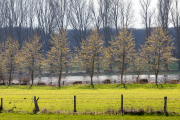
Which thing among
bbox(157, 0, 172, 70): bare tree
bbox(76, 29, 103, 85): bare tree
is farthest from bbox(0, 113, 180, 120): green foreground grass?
bbox(157, 0, 172, 70): bare tree

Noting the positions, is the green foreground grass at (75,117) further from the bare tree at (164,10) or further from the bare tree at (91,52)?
the bare tree at (164,10)

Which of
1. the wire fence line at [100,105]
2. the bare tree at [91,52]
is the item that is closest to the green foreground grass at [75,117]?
the wire fence line at [100,105]

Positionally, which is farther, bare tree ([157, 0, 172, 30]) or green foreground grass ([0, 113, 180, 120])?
bare tree ([157, 0, 172, 30])

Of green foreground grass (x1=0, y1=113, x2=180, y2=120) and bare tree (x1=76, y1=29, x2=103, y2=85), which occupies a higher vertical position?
bare tree (x1=76, y1=29, x2=103, y2=85)

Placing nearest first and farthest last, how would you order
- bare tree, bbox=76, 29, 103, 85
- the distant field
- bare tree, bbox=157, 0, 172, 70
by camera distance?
the distant field, bare tree, bbox=76, 29, 103, 85, bare tree, bbox=157, 0, 172, 70

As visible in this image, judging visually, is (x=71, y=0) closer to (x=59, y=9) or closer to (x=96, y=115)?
(x=59, y=9)

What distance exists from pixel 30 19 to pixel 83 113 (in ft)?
215

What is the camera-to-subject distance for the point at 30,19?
73688 millimetres

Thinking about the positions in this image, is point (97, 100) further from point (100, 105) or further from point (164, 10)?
point (164, 10)

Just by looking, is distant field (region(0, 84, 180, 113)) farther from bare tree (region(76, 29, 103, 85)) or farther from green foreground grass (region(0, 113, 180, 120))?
bare tree (region(76, 29, 103, 85))

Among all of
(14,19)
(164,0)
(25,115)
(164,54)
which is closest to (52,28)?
(14,19)

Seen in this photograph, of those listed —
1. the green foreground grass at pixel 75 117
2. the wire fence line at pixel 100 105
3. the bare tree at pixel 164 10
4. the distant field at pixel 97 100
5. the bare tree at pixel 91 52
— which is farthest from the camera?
the bare tree at pixel 164 10

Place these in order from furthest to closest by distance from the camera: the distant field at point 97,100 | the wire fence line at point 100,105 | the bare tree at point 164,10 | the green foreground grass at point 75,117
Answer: the bare tree at point 164,10 < the distant field at point 97,100 < the wire fence line at point 100,105 < the green foreground grass at point 75,117

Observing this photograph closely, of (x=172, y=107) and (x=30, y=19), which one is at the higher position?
(x=30, y=19)
